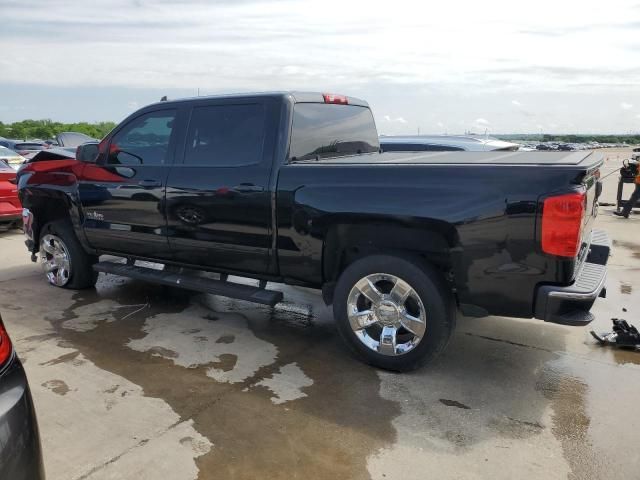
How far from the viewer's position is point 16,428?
1804 mm

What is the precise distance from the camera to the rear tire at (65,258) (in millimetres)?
5910

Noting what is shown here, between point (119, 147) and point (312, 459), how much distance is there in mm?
3710

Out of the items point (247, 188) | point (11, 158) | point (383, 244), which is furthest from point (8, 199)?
point (383, 244)

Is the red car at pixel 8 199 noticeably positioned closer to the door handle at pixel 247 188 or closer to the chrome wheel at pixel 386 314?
the door handle at pixel 247 188

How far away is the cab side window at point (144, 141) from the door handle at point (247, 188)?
0.97 m

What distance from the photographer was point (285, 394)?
365cm

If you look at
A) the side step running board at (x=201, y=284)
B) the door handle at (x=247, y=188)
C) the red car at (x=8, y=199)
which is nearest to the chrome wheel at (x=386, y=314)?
the side step running board at (x=201, y=284)

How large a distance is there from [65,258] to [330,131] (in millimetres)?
3291

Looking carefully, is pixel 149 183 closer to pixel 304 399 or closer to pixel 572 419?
pixel 304 399

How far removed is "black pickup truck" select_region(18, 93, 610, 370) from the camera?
3.37 meters

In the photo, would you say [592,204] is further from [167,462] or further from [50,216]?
[50,216]

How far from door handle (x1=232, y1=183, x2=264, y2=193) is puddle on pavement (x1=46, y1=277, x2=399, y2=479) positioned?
125 cm

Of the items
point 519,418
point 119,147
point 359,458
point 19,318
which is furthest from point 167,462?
point 119,147

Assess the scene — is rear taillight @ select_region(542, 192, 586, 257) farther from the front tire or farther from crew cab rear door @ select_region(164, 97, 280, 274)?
crew cab rear door @ select_region(164, 97, 280, 274)
